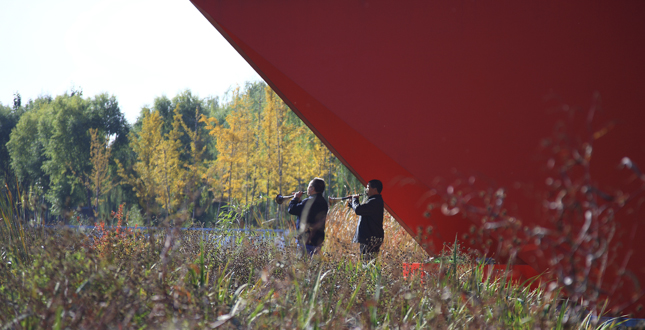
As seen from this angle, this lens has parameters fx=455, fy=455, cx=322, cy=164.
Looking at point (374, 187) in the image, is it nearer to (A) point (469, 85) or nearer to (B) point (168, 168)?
(A) point (469, 85)

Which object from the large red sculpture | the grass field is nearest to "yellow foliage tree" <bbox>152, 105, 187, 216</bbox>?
the large red sculpture

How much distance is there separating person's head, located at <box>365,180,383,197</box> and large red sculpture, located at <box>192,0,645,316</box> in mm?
190

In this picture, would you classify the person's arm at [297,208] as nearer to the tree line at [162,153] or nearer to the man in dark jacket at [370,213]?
the man in dark jacket at [370,213]

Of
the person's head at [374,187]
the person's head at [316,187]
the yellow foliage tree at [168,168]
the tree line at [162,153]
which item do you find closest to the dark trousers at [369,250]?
the person's head at [374,187]

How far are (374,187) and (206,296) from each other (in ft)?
8.56

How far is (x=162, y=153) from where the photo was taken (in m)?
20.1

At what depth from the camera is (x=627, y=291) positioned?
3799 mm

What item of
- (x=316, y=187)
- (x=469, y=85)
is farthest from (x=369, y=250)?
(x=469, y=85)

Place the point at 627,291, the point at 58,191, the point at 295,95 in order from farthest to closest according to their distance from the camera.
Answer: the point at 58,191
the point at 295,95
the point at 627,291

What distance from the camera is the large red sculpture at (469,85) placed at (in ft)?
12.3

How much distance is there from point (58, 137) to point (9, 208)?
25.6 meters

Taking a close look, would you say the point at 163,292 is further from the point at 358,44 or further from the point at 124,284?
the point at 358,44

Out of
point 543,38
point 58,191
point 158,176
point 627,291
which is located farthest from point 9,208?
point 58,191

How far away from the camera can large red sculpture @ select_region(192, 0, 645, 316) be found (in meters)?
3.76
